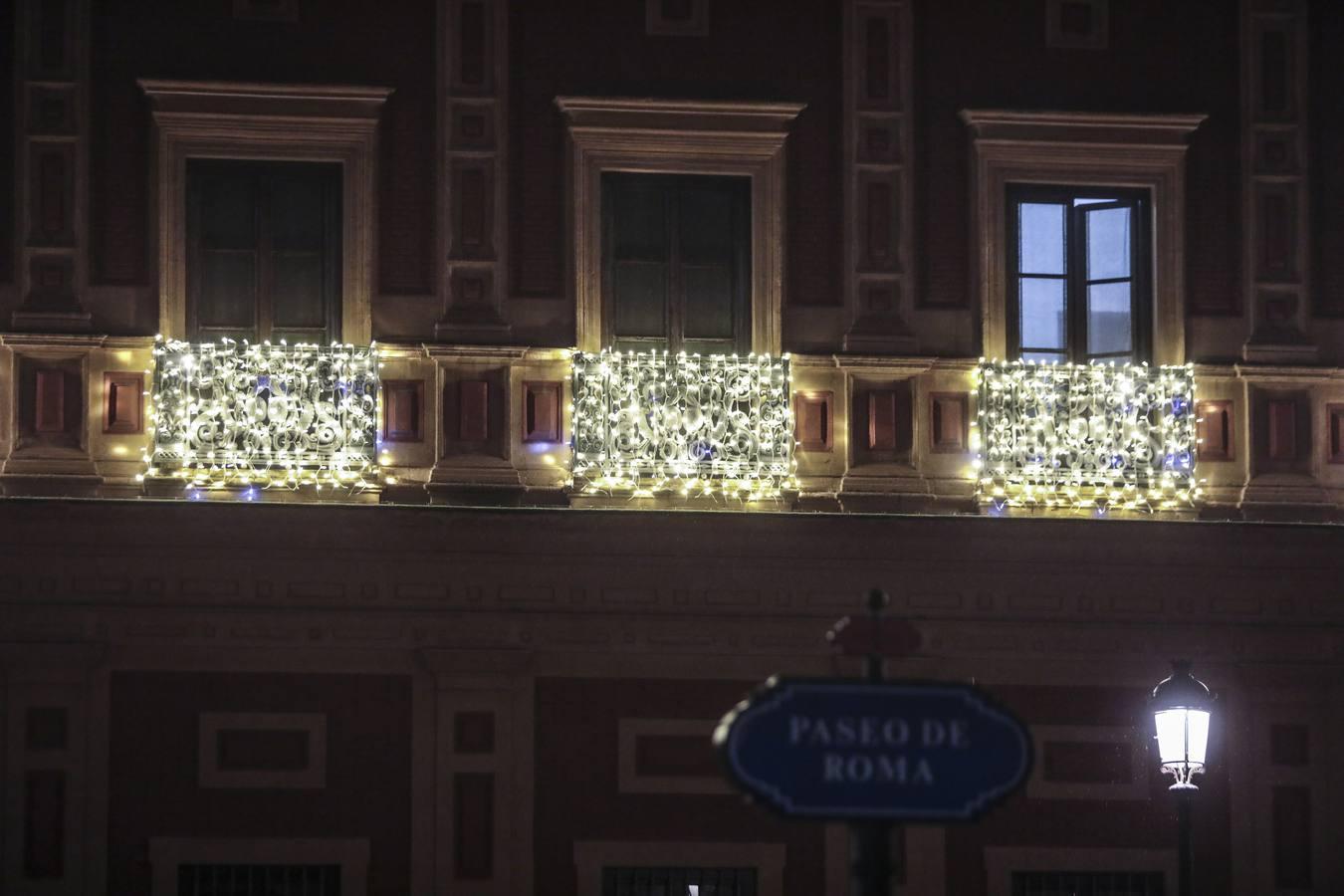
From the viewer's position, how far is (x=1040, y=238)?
2028 centimetres

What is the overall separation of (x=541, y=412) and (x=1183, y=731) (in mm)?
5052

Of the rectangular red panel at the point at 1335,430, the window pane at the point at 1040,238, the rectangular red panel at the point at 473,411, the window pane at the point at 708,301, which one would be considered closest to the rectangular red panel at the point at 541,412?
the rectangular red panel at the point at 473,411

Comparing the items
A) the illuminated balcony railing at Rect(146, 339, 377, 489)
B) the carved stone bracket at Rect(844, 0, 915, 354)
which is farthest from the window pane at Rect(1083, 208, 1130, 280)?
the illuminated balcony railing at Rect(146, 339, 377, 489)

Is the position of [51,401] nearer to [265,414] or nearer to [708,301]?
[265,414]

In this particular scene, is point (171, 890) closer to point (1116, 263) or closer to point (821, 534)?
point (821, 534)

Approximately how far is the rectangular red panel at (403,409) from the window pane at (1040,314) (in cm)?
442

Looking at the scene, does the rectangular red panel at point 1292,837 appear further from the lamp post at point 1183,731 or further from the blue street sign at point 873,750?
the blue street sign at point 873,750

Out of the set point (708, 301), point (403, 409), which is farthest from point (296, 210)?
point (708, 301)

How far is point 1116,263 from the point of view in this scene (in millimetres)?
20328

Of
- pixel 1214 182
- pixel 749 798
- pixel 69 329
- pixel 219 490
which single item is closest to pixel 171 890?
pixel 219 490

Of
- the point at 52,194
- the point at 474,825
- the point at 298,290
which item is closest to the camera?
the point at 474,825

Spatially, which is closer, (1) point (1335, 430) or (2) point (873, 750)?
(2) point (873, 750)

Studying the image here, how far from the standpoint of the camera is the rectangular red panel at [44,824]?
727 inches

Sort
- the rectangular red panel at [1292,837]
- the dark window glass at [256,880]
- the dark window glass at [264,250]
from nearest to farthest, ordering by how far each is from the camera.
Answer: the dark window glass at [256,880], the dark window glass at [264,250], the rectangular red panel at [1292,837]
